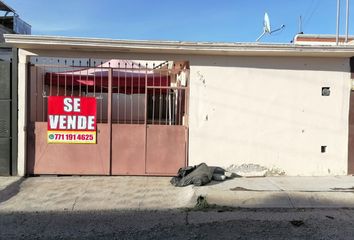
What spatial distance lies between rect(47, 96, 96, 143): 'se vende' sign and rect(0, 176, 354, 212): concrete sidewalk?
93 centimetres

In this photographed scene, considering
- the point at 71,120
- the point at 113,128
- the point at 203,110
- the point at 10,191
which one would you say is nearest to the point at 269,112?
the point at 203,110

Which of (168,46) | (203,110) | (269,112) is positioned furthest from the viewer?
(269,112)

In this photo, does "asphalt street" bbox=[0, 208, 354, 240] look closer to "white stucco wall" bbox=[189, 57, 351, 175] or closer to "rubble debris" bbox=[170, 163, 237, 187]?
"rubble debris" bbox=[170, 163, 237, 187]

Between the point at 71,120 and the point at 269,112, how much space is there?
448 centimetres

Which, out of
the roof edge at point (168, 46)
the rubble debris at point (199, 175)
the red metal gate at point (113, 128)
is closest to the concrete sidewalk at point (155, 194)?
the rubble debris at point (199, 175)

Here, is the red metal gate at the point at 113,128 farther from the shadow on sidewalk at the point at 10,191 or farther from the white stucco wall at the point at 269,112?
the shadow on sidewalk at the point at 10,191

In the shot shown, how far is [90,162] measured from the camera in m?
8.87

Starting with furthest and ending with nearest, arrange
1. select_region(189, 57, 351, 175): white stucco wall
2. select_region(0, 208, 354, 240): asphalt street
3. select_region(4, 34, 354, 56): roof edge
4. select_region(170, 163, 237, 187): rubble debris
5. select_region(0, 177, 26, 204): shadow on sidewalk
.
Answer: select_region(189, 57, 351, 175): white stucco wall → select_region(4, 34, 354, 56): roof edge → select_region(170, 163, 237, 187): rubble debris → select_region(0, 177, 26, 204): shadow on sidewalk → select_region(0, 208, 354, 240): asphalt street

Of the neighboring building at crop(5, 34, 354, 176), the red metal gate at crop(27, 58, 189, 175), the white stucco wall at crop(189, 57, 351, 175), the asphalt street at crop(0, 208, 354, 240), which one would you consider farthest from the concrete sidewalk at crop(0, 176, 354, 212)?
the white stucco wall at crop(189, 57, 351, 175)

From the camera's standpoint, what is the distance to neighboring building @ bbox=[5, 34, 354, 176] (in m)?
8.77

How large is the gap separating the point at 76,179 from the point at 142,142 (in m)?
1.64

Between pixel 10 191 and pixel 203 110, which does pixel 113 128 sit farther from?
pixel 10 191

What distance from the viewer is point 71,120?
28.9ft

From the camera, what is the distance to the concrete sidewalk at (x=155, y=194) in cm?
695
